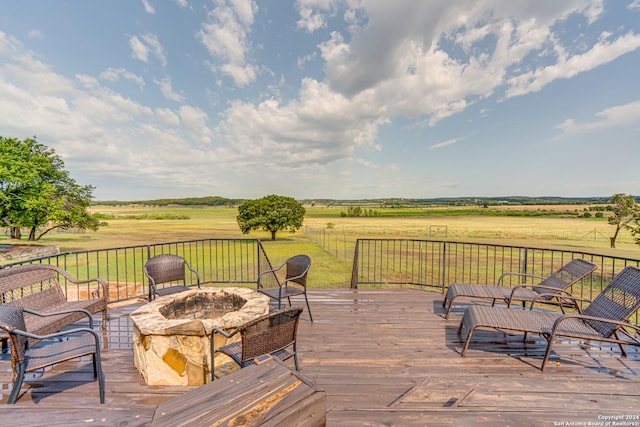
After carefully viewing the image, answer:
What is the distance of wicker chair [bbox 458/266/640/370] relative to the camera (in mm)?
2473

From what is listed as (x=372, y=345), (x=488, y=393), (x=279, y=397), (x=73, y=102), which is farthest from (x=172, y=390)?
(x=73, y=102)

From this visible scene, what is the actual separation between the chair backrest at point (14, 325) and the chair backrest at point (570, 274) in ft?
19.2

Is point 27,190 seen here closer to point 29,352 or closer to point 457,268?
point 29,352

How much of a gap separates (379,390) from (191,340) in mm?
1740

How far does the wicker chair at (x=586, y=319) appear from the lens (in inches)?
97.3

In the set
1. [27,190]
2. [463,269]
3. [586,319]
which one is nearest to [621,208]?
[463,269]

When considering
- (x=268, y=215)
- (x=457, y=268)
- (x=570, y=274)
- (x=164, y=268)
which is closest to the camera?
(x=570, y=274)

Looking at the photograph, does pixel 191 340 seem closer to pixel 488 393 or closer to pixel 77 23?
pixel 488 393

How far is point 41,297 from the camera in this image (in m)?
3.02

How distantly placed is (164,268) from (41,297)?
1.31 m

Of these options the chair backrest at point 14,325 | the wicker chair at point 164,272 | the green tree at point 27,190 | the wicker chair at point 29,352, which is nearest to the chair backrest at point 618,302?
A: the wicker chair at point 29,352

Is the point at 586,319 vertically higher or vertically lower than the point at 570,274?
lower

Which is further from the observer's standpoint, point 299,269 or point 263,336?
point 299,269

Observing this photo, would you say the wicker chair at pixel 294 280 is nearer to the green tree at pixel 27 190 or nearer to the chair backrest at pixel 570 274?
the chair backrest at pixel 570 274
